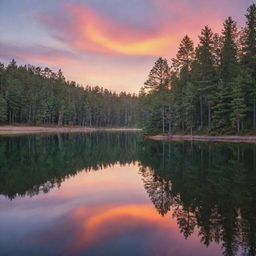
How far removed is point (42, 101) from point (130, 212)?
4422 inches

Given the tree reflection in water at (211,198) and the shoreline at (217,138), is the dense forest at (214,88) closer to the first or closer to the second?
the shoreline at (217,138)

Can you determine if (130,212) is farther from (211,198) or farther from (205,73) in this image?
(205,73)

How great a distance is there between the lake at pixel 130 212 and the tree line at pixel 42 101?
82.7m

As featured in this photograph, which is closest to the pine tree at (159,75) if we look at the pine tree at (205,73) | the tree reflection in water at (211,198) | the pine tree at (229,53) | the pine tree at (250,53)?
the pine tree at (205,73)

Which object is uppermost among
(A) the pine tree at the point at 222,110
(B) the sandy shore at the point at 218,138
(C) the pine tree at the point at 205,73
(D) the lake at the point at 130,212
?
(C) the pine tree at the point at 205,73

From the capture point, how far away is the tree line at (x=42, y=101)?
107 m

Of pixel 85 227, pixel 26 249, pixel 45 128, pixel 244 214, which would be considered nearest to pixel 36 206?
pixel 85 227

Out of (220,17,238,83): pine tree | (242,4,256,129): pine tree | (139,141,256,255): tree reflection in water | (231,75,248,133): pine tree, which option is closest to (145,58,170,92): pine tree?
(220,17,238,83): pine tree

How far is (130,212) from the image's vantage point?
40.3 feet

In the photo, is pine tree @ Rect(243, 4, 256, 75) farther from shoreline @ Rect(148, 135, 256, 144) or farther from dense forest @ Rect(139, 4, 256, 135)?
shoreline @ Rect(148, 135, 256, 144)

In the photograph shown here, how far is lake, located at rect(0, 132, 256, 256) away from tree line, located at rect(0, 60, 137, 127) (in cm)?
8275

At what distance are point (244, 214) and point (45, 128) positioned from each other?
103 m

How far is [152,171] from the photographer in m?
22.5

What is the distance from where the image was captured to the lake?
8672 millimetres
